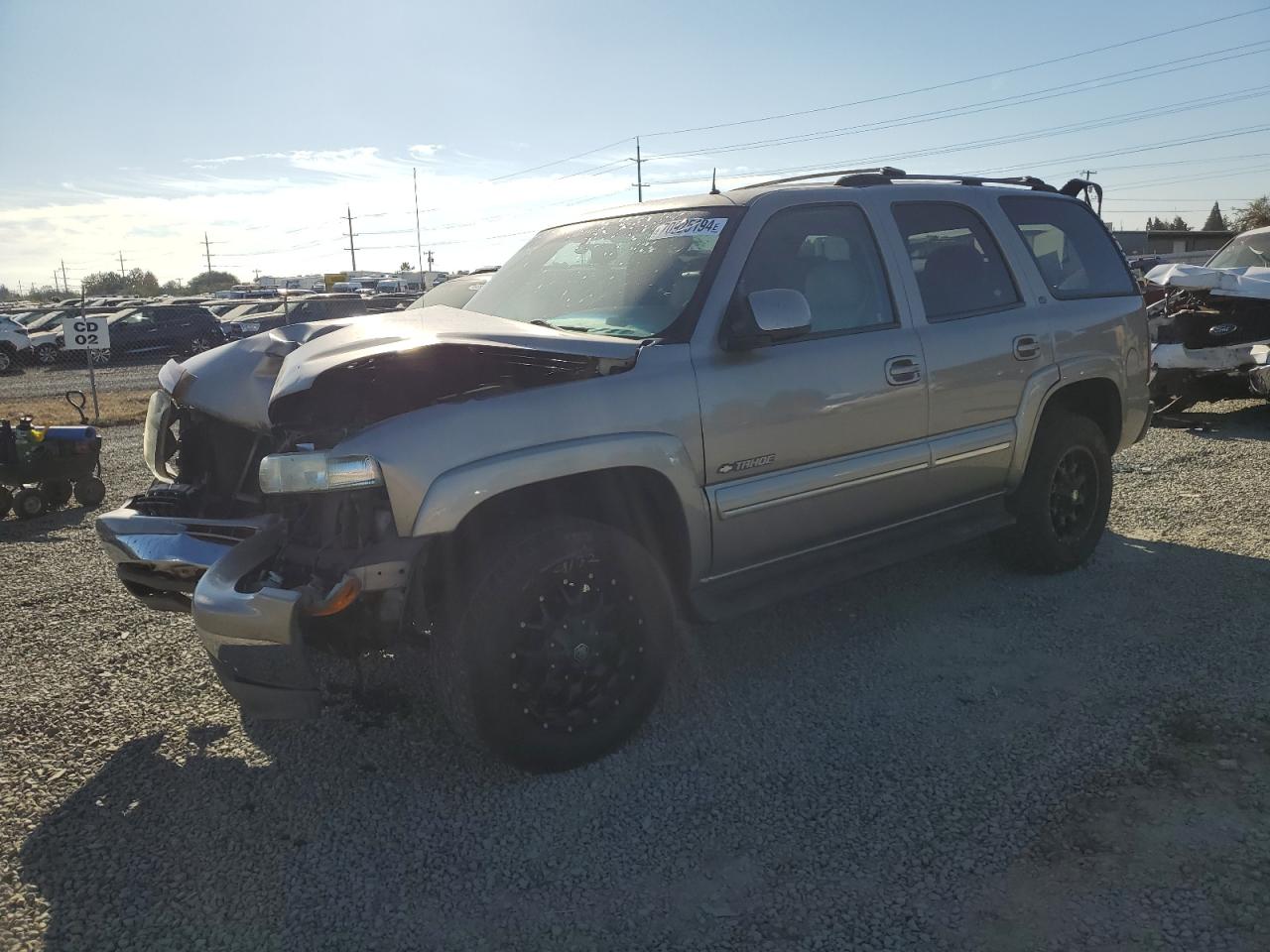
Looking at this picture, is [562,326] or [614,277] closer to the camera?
[562,326]

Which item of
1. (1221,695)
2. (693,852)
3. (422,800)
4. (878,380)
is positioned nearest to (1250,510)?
(1221,695)

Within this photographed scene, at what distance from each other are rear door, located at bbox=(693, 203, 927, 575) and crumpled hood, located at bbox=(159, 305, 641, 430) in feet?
1.70

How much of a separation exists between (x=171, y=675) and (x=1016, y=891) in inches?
134

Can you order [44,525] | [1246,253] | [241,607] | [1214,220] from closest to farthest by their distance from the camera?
[241,607], [44,525], [1246,253], [1214,220]

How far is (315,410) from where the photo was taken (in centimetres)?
301

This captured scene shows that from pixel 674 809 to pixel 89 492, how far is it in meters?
6.24

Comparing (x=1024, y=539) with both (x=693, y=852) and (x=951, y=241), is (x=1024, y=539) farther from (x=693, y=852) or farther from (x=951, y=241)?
(x=693, y=852)

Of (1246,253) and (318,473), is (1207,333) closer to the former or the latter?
(1246,253)

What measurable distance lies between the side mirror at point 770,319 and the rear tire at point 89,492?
6064 mm

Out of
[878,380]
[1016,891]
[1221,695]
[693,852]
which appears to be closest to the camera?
[1016,891]

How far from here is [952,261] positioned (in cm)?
449

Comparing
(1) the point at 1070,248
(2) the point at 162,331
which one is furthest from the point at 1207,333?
(2) the point at 162,331

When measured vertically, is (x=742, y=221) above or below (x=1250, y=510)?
above

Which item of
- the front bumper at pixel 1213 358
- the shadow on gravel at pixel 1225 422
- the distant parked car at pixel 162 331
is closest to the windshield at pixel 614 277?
the front bumper at pixel 1213 358
